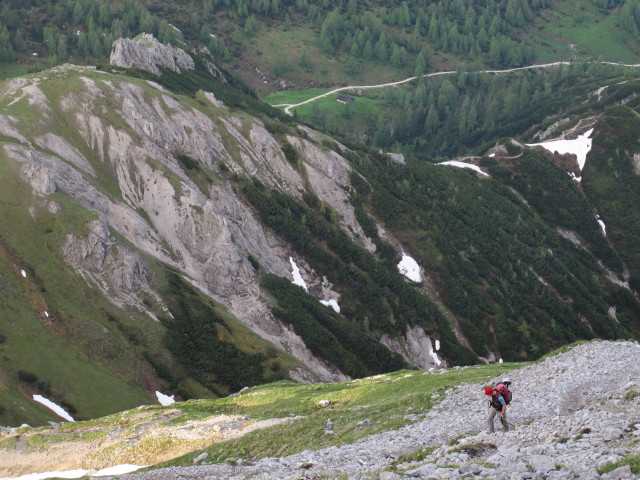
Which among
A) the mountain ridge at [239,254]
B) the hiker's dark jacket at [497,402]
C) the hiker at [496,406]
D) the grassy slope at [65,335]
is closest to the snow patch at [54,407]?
the grassy slope at [65,335]

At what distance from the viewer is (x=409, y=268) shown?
16688 cm

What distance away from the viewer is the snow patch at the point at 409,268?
16475 cm

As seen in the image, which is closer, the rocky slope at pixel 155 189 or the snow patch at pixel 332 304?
the rocky slope at pixel 155 189

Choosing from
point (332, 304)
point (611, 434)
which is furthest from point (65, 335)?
point (611, 434)

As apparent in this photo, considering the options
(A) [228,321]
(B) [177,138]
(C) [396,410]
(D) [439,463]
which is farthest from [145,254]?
(D) [439,463]

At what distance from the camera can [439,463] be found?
97.2 ft

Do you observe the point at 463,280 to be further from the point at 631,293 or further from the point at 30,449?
the point at 30,449

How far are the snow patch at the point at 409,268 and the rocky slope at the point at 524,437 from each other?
106962 millimetres

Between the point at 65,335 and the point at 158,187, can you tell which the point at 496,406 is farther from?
the point at 158,187

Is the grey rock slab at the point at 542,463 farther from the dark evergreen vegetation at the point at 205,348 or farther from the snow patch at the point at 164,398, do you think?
the dark evergreen vegetation at the point at 205,348

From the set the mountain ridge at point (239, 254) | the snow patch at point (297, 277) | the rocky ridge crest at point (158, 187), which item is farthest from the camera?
the snow patch at point (297, 277)

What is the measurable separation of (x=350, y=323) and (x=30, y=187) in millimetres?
61578

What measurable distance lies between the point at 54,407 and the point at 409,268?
3879 inches

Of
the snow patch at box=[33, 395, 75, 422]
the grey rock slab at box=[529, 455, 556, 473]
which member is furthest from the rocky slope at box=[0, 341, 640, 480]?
the snow patch at box=[33, 395, 75, 422]
